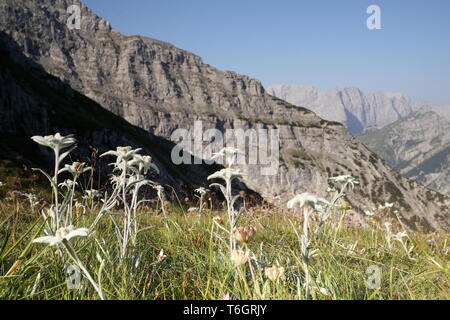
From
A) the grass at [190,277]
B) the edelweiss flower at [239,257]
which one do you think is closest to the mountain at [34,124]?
the grass at [190,277]

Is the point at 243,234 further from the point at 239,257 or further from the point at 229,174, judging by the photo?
the point at 229,174

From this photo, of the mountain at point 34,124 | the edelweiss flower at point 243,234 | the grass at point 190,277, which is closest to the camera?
the edelweiss flower at point 243,234

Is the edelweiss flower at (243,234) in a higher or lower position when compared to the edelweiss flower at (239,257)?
higher

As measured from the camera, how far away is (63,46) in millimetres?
187125

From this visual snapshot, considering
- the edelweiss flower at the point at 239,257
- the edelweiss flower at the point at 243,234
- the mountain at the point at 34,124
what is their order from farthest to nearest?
the mountain at the point at 34,124, the edelweiss flower at the point at 243,234, the edelweiss flower at the point at 239,257
